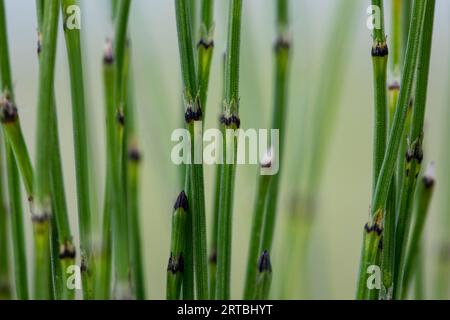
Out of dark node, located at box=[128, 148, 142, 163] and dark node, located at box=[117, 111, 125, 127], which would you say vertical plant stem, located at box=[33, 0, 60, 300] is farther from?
dark node, located at box=[128, 148, 142, 163]

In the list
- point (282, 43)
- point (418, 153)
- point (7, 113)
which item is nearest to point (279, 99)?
point (282, 43)

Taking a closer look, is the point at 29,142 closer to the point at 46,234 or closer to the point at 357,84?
the point at 357,84

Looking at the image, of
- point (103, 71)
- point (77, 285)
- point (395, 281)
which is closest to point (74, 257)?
point (77, 285)

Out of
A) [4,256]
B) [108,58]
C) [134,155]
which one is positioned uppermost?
[108,58]

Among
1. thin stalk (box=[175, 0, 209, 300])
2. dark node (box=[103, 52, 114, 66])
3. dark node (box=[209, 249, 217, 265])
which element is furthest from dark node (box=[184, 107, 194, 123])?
dark node (box=[209, 249, 217, 265])

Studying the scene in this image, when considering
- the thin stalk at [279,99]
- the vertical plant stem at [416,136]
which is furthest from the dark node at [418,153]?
the thin stalk at [279,99]

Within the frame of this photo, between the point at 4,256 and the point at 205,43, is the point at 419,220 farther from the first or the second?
Result: the point at 4,256
